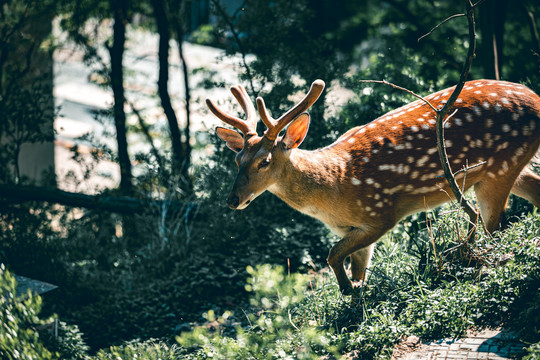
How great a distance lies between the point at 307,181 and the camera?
5137 mm

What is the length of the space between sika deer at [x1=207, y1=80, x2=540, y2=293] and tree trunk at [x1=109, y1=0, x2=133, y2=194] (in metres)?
4.08

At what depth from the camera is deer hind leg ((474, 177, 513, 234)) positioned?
521 centimetres

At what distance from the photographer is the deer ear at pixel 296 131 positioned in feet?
16.3

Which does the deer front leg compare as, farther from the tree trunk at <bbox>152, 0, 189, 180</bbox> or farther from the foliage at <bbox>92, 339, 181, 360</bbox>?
the tree trunk at <bbox>152, 0, 189, 180</bbox>

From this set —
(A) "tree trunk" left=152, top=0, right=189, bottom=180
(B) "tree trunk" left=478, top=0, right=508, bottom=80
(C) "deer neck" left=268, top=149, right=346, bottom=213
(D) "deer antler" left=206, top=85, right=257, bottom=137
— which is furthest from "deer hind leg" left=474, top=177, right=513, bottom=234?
(A) "tree trunk" left=152, top=0, right=189, bottom=180

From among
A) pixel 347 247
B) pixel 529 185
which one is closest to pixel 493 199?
pixel 529 185

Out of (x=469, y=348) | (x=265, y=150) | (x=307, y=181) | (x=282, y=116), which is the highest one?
(x=282, y=116)

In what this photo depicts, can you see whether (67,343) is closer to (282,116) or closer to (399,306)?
(282,116)

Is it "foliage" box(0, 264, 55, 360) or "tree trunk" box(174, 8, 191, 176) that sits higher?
"tree trunk" box(174, 8, 191, 176)

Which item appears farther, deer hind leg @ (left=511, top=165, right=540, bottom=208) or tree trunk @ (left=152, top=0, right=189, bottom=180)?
tree trunk @ (left=152, top=0, right=189, bottom=180)

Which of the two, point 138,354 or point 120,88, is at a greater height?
point 120,88

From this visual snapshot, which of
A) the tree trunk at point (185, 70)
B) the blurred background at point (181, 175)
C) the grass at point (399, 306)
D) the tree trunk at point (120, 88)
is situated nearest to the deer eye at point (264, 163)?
the grass at point (399, 306)

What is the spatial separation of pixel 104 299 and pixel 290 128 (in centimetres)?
354

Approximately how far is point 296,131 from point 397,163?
3.02ft
